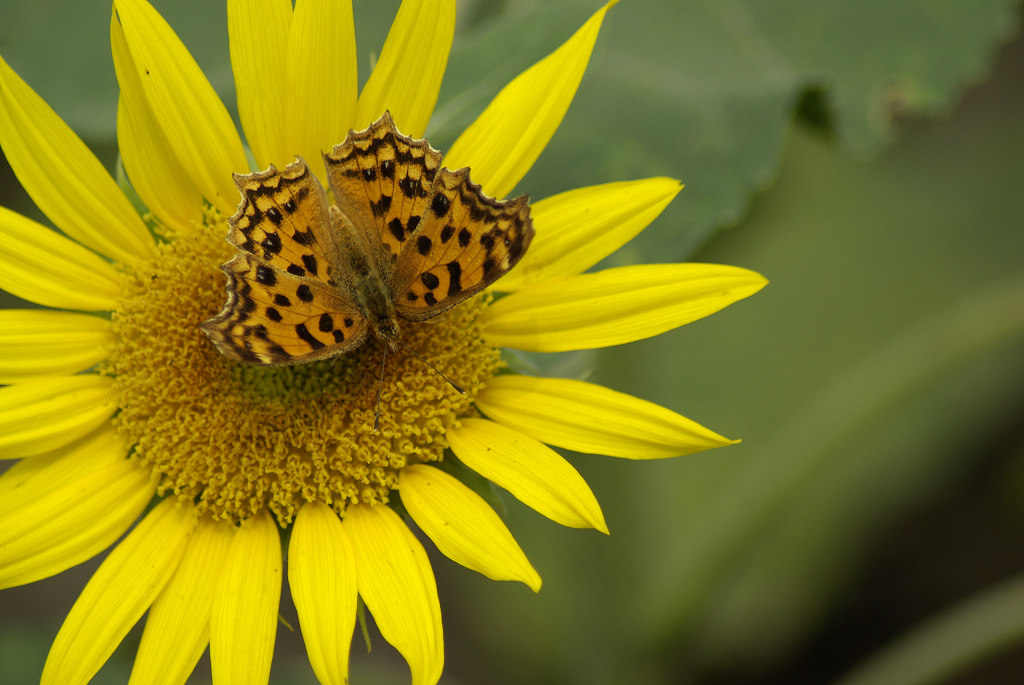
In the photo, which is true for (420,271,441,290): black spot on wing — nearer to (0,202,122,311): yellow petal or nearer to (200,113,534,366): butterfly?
(200,113,534,366): butterfly

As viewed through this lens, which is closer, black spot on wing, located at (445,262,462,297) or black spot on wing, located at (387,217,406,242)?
black spot on wing, located at (445,262,462,297)

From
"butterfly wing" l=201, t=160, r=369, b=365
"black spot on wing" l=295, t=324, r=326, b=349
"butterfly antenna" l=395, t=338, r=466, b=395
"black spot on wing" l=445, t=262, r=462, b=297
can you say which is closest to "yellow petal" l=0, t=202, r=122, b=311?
"butterfly wing" l=201, t=160, r=369, b=365

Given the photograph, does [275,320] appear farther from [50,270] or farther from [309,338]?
[50,270]

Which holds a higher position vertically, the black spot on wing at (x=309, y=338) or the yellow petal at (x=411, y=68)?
the yellow petal at (x=411, y=68)

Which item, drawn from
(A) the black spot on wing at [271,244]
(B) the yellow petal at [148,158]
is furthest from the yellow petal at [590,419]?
(B) the yellow petal at [148,158]

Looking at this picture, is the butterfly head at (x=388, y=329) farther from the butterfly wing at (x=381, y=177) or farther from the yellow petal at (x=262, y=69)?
A: the yellow petal at (x=262, y=69)

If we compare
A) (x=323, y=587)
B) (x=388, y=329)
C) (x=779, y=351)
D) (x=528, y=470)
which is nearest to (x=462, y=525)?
(x=528, y=470)
